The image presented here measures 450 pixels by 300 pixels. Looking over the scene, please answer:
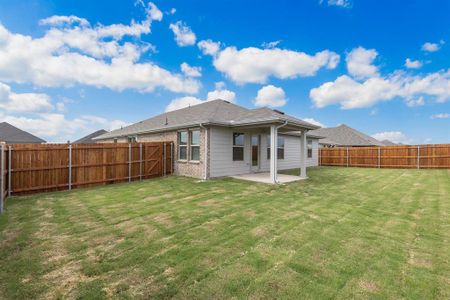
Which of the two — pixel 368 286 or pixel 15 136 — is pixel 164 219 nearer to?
pixel 368 286

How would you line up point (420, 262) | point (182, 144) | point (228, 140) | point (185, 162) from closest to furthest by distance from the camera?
point (420, 262), point (228, 140), point (185, 162), point (182, 144)

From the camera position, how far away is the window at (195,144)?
11172 millimetres

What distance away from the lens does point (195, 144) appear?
11.3 meters

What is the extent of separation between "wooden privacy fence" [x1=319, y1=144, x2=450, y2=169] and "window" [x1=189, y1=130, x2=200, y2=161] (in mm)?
14923

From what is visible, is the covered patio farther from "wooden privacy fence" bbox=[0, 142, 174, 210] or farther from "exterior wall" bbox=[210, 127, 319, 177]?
"wooden privacy fence" bbox=[0, 142, 174, 210]

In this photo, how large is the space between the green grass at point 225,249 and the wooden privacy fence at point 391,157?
13830 mm

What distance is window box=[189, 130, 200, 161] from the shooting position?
11.2 meters

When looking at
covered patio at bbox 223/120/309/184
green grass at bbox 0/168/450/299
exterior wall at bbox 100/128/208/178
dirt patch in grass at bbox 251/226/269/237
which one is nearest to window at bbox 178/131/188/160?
exterior wall at bbox 100/128/208/178

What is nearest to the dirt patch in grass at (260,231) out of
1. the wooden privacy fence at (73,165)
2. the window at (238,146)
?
the wooden privacy fence at (73,165)

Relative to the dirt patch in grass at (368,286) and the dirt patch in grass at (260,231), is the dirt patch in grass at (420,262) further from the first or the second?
the dirt patch in grass at (260,231)

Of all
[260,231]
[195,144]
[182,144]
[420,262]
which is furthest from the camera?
[182,144]

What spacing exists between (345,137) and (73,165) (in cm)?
3122

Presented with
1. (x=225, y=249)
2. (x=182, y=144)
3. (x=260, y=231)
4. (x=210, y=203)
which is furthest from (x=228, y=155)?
(x=225, y=249)

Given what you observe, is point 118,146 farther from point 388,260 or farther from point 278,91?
point 278,91
